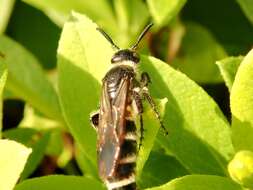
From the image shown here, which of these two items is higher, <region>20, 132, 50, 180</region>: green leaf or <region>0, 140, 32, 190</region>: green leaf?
<region>0, 140, 32, 190</region>: green leaf

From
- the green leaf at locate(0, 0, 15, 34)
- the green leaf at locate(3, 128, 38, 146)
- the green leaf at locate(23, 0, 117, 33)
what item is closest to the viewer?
the green leaf at locate(3, 128, 38, 146)

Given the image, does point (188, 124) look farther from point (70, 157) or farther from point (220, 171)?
point (70, 157)

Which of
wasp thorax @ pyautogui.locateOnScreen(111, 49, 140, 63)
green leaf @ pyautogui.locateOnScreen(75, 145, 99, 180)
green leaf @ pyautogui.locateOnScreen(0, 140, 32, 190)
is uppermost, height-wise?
wasp thorax @ pyautogui.locateOnScreen(111, 49, 140, 63)

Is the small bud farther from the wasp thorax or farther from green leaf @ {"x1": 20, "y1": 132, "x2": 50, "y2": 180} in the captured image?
green leaf @ {"x1": 20, "y1": 132, "x2": 50, "y2": 180}

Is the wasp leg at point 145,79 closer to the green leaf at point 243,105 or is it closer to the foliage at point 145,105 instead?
the foliage at point 145,105

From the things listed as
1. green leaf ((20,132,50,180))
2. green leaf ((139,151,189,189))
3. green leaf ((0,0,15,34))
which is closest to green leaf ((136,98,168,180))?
green leaf ((139,151,189,189))
